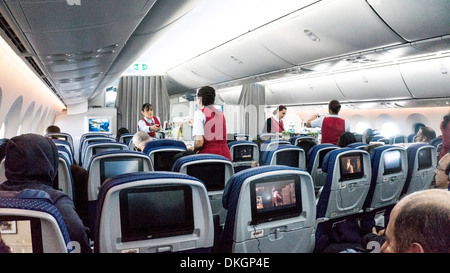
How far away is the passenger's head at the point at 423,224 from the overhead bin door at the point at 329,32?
3435 mm

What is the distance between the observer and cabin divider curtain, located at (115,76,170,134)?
13.2 meters

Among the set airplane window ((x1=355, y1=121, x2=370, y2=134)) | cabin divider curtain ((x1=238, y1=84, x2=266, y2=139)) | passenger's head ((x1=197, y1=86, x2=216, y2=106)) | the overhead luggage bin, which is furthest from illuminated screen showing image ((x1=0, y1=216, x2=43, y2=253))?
airplane window ((x1=355, y1=121, x2=370, y2=134))

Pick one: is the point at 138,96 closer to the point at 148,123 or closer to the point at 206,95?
the point at 148,123

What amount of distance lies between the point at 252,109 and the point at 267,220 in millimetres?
10261

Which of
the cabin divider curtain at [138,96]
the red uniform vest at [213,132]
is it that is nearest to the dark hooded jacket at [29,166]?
the red uniform vest at [213,132]

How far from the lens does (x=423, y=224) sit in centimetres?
94

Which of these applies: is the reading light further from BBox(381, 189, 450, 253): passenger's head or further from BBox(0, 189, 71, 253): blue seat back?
BBox(0, 189, 71, 253): blue seat back

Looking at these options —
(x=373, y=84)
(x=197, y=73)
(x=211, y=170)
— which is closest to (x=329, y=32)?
(x=211, y=170)

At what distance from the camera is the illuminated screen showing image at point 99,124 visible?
12.7 m

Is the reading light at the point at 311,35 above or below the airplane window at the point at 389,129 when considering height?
above

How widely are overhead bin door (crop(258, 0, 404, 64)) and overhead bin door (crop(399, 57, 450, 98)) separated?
2571mm

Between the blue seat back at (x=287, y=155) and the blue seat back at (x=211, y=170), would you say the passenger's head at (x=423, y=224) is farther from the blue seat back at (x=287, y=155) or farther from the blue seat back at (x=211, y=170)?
the blue seat back at (x=287, y=155)

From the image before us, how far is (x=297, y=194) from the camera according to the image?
6.68 ft
